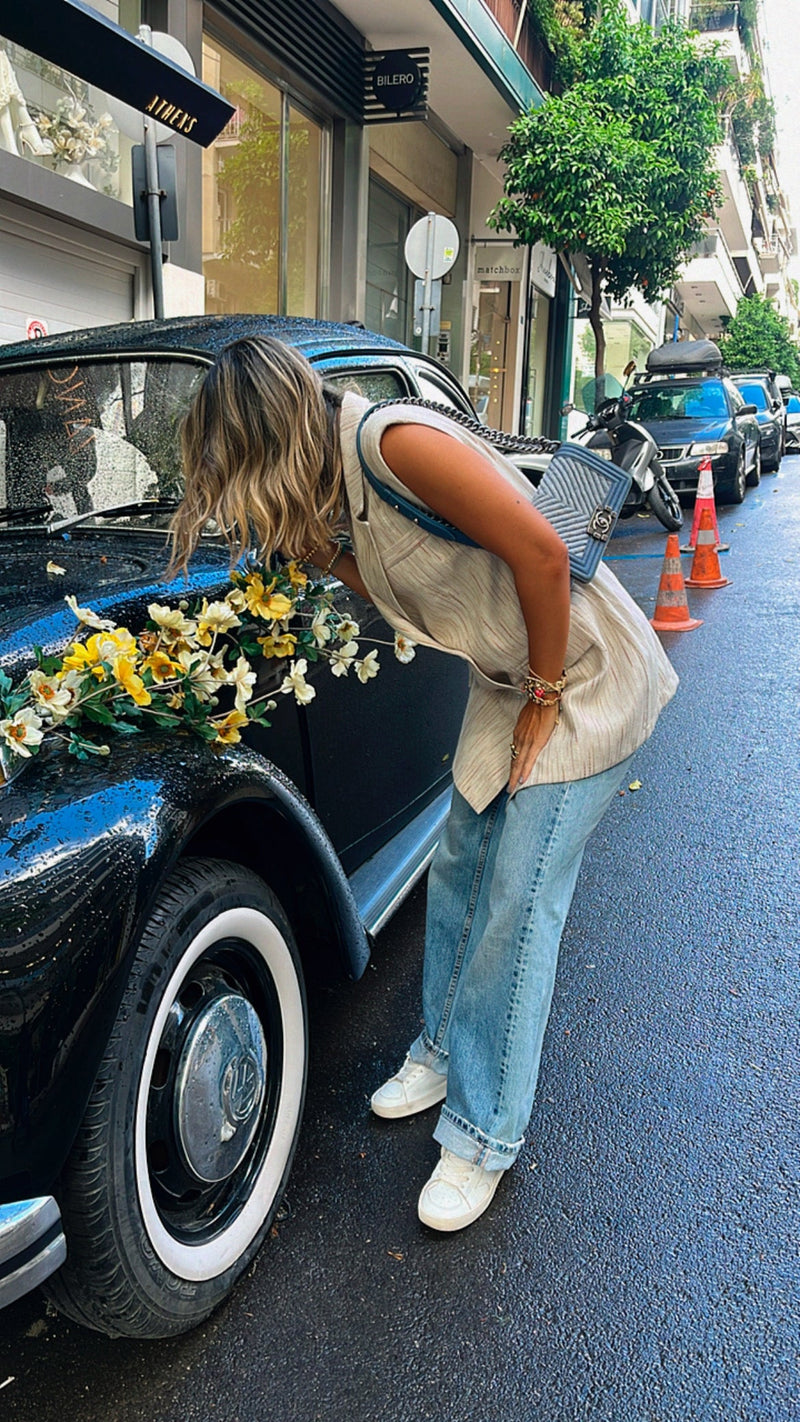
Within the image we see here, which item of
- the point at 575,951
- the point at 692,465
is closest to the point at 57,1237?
the point at 575,951

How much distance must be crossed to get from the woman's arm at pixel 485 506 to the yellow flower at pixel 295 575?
0.41 m

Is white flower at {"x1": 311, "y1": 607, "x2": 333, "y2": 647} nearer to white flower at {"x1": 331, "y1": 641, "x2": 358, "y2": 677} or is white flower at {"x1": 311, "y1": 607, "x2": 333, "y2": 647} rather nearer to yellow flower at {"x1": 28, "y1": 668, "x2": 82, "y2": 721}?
white flower at {"x1": 331, "y1": 641, "x2": 358, "y2": 677}

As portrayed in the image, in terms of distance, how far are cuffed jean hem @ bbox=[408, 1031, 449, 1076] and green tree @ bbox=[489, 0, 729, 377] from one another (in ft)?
52.2

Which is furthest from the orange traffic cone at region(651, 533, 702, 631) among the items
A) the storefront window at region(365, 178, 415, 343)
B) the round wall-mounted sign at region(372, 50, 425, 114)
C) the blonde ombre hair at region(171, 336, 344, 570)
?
the round wall-mounted sign at region(372, 50, 425, 114)

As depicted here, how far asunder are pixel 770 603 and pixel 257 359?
740 centimetres

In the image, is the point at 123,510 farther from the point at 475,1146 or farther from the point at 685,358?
the point at 685,358

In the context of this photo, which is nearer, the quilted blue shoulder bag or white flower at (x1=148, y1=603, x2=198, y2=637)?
white flower at (x1=148, y1=603, x2=198, y2=637)

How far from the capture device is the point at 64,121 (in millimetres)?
8406

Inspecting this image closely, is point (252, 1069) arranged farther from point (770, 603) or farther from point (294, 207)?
point (294, 207)

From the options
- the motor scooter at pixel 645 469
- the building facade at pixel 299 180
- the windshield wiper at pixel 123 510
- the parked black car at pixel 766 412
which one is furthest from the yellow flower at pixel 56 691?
the parked black car at pixel 766 412

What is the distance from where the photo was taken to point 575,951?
3.40 m

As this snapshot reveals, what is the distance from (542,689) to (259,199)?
11345mm

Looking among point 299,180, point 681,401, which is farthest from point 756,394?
point 299,180

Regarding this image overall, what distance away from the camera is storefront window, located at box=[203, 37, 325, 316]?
1082 centimetres
